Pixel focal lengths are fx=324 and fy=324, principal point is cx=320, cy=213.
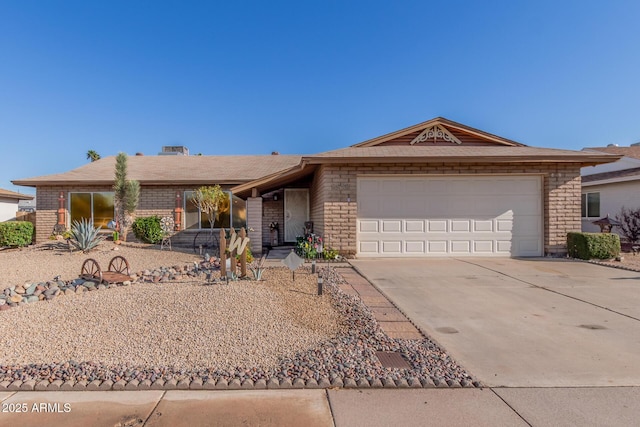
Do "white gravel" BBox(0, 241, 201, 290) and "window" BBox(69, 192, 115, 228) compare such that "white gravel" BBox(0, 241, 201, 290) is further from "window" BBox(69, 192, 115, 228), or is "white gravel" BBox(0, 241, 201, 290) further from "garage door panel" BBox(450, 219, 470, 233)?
"garage door panel" BBox(450, 219, 470, 233)

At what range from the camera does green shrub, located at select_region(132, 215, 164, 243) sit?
1161 centimetres

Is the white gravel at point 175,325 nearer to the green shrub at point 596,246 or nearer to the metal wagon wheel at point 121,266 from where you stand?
the metal wagon wheel at point 121,266

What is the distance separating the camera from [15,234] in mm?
11438

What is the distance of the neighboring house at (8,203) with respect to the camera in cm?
1811

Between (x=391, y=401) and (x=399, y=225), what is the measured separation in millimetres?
7285

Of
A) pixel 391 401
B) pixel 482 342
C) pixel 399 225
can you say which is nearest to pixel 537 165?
pixel 399 225

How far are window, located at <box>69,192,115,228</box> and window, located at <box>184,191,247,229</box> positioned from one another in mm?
3155

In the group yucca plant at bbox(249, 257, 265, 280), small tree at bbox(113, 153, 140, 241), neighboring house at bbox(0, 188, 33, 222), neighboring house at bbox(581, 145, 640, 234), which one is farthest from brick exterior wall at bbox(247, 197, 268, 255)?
neighboring house at bbox(0, 188, 33, 222)

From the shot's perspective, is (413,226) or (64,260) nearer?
(64,260)

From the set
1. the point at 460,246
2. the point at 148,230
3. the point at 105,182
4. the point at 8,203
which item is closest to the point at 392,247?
the point at 460,246

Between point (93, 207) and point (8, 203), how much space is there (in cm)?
1022

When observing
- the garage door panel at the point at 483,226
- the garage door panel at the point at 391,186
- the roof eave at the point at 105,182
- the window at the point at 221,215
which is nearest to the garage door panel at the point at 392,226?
the garage door panel at the point at 391,186

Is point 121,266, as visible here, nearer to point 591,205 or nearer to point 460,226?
point 460,226

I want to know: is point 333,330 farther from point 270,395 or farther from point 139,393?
point 139,393
